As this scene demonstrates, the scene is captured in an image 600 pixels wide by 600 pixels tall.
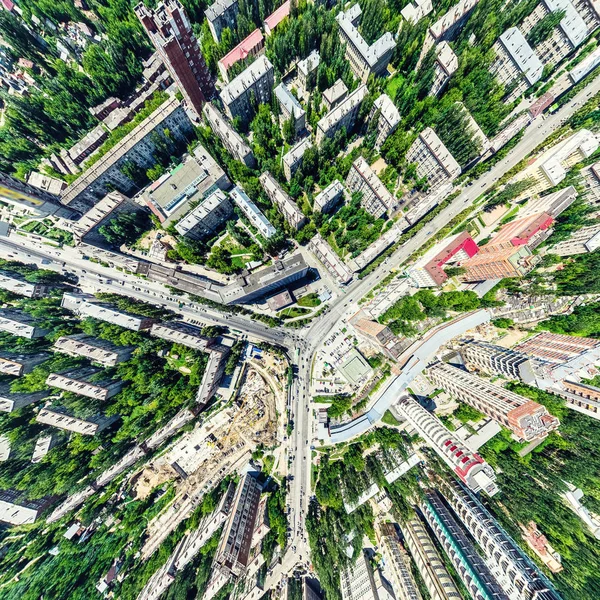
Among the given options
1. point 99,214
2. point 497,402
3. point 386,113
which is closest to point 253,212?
point 99,214

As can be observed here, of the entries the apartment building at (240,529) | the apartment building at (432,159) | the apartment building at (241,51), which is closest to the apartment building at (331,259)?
the apartment building at (432,159)

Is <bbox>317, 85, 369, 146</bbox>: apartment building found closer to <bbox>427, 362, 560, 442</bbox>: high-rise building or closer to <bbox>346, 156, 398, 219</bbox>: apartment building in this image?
<bbox>346, 156, 398, 219</bbox>: apartment building

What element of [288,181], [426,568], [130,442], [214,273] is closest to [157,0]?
[288,181]

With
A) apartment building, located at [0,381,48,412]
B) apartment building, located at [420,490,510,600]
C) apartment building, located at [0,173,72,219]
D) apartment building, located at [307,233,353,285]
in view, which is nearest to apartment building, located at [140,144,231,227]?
apartment building, located at [0,173,72,219]

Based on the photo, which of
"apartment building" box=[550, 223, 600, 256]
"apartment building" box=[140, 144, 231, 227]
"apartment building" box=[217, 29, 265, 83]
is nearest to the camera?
"apartment building" box=[550, 223, 600, 256]

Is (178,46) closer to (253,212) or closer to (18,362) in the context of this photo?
(253,212)

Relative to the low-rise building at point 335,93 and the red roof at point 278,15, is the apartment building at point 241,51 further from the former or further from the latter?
the low-rise building at point 335,93
